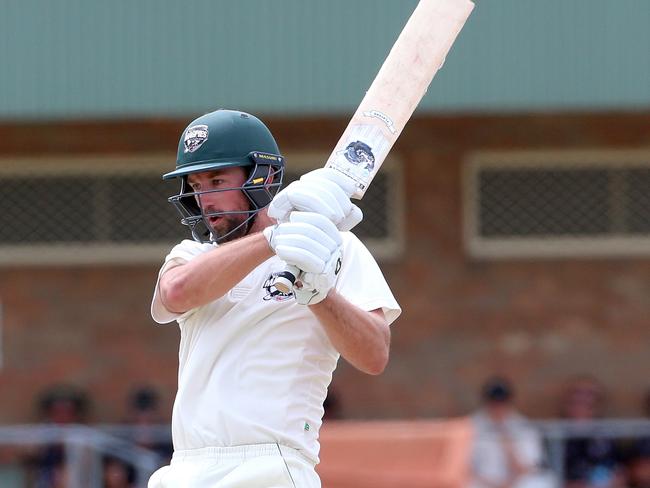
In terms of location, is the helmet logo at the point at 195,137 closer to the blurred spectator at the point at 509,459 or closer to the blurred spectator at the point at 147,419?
the blurred spectator at the point at 509,459

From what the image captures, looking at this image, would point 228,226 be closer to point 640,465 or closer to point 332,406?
point 640,465

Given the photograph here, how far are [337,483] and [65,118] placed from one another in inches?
124

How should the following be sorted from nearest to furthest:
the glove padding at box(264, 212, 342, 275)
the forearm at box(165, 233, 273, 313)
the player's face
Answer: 1. the glove padding at box(264, 212, 342, 275)
2. the forearm at box(165, 233, 273, 313)
3. the player's face

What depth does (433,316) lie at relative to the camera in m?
9.80

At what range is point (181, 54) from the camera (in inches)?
342

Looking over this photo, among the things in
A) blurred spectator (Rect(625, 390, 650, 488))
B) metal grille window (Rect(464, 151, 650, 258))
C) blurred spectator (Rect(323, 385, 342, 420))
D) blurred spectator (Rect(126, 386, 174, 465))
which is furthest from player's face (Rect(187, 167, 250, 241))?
metal grille window (Rect(464, 151, 650, 258))

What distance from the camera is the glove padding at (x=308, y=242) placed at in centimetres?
306

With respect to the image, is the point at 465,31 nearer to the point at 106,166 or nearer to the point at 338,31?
the point at 338,31

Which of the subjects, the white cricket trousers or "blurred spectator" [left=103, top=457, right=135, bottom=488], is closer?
the white cricket trousers

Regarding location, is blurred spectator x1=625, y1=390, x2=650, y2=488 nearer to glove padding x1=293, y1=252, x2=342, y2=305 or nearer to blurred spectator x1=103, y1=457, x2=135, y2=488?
blurred spectator x1=103, y1=457, x2=135, y2=488

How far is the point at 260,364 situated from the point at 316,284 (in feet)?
1.07

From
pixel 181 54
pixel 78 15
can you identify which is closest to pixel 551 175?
pixel 181 54

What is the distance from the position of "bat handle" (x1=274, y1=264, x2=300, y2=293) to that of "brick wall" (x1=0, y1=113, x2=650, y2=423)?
21.5 feet

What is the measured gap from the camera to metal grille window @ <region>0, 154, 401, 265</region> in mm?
9766
